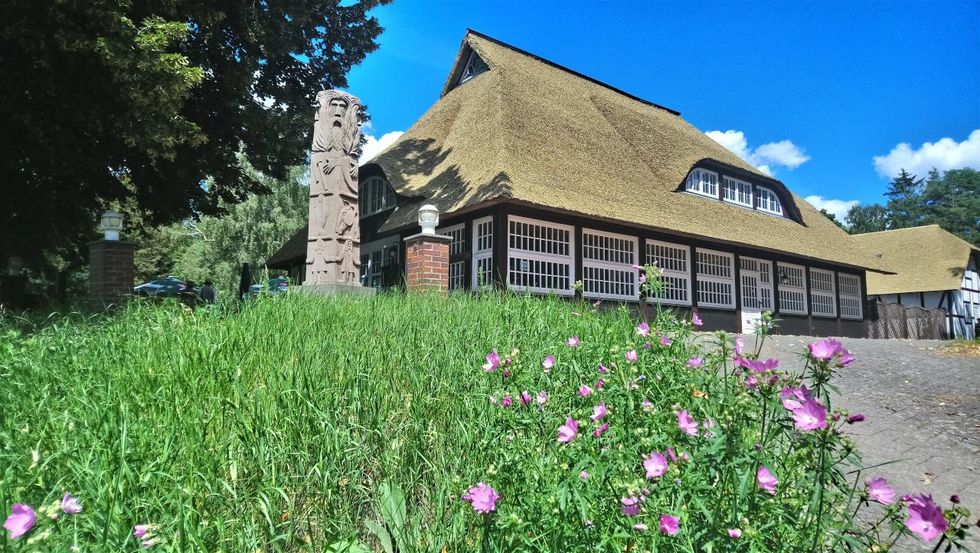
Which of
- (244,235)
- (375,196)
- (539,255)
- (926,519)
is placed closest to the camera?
(926,519)

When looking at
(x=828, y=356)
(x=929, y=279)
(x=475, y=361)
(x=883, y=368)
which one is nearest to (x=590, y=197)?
(x=883, y=368)

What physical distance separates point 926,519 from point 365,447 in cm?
211

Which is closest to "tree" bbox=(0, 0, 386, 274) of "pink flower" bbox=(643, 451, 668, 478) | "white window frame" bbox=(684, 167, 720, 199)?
"pink flower" bbox=(643, 451, 668, 478)

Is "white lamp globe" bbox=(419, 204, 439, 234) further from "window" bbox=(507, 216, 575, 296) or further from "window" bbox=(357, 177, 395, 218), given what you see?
"window" bbox=(357, 177, 395, 218)

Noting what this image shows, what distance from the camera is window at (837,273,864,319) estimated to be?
856 inches

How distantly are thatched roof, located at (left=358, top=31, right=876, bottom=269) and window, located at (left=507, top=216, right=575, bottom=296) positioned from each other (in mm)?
1042

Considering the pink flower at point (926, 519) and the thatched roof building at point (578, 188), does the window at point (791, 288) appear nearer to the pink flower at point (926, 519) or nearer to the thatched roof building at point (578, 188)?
the thatched roof building at point (578, 188)

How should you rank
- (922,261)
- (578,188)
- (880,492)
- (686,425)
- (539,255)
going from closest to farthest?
(880,492) → (686,425) → (539,255) → (578,188) → (922,261)

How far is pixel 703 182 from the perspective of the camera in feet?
57.9

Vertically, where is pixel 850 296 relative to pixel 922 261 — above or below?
below

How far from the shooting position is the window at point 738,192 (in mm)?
18609

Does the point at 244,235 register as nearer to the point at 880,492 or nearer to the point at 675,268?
the point at 675,268

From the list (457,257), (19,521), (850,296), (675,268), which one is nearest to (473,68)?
(457,257)

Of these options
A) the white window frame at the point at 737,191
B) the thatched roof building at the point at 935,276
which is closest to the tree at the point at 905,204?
the thatched roof building at the point at 935,276
